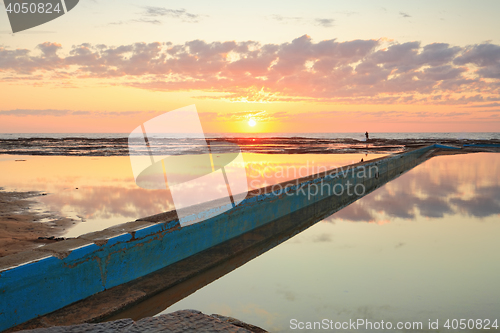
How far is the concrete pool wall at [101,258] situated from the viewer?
8.20 feet

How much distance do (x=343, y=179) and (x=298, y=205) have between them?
252 cm

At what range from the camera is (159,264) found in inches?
146

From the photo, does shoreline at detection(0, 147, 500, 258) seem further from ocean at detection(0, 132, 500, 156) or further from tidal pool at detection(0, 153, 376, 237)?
ocean at detection(0, 132, 500, 156)

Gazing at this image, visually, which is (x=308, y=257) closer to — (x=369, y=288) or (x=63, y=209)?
(x=369, y=288)

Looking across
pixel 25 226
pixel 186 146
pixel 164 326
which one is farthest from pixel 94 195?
pixel 186 146

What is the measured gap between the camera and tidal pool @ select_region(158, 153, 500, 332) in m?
2.85

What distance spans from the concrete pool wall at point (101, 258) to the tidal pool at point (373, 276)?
646 mm

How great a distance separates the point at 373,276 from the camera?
11.6 ft

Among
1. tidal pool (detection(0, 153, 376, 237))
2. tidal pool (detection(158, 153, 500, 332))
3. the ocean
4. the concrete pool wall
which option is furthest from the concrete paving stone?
the ocean

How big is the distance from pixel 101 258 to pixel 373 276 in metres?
2.64

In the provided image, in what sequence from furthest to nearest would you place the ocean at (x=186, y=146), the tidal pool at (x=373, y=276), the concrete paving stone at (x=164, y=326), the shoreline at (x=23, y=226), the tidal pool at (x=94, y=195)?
the ocean at (x=186, y=146), the tidal pool at (x=94, y=195), the shoreline at (x=23, y=226), the tidal pool at (x=373, y=276), the concrete paving stone at (x=164, y=326)

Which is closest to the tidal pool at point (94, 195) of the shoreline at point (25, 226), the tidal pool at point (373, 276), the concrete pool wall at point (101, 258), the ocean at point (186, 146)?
the shoreline at point (25, 226)

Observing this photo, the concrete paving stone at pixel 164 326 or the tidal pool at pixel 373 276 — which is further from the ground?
the concrete paving stone at pixel 164 326

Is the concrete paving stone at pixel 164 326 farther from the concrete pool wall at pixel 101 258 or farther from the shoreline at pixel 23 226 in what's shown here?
the shoreline at pixel 23 226
